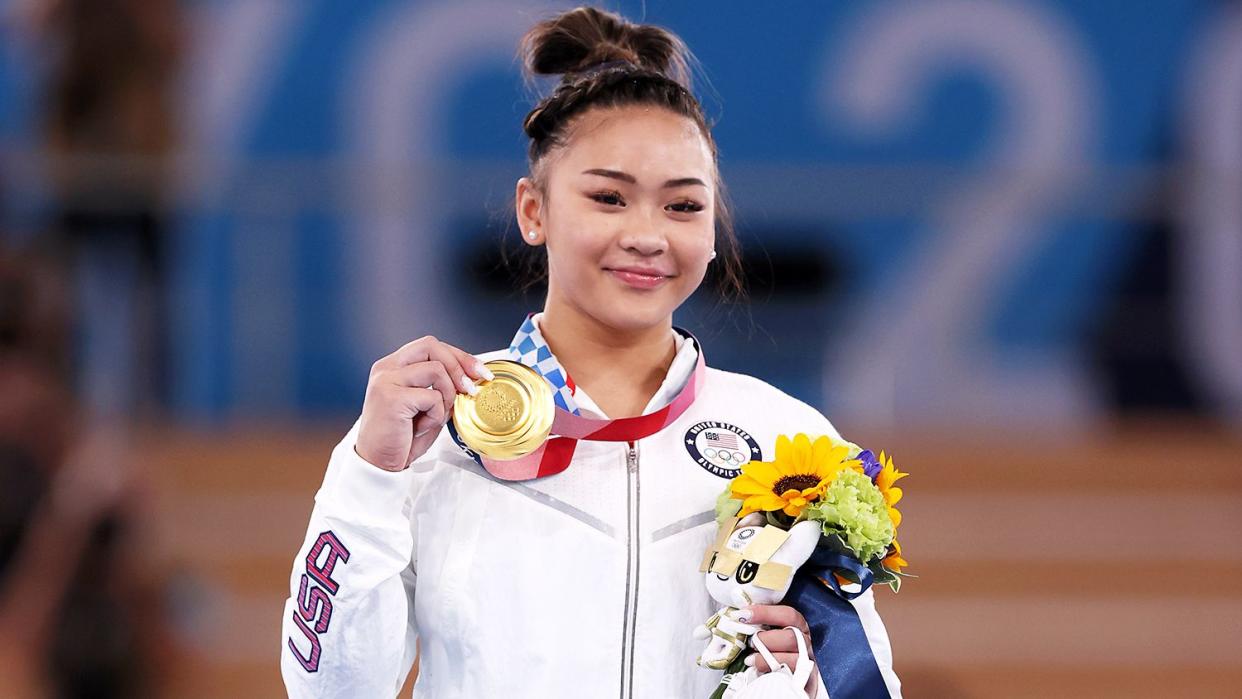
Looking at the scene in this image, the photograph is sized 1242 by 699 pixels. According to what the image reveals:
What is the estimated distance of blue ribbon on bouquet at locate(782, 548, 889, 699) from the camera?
5.82 ft

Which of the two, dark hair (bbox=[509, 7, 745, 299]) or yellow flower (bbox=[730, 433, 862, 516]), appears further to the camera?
dark hair (bbox=[509, 7, 745, 299])

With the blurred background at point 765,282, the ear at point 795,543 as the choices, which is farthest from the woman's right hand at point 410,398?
the blurred background at point 765,282

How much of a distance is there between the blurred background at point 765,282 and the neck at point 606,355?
1999mm

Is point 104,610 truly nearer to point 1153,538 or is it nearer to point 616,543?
point 616,543

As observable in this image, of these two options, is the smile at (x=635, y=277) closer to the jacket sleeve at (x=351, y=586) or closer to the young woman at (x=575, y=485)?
the young woman at (x=575, y=485)

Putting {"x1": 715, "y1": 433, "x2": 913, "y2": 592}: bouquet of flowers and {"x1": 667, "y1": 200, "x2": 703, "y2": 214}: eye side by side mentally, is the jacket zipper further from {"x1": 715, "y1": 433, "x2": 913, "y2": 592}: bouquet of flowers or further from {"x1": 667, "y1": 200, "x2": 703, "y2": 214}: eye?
{"x1": 667, "y1": 200, "x2": 703, "y2": 214}: eye

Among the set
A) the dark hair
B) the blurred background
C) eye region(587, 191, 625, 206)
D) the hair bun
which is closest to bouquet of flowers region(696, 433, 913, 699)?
eye region(587, 191, 625, 206)

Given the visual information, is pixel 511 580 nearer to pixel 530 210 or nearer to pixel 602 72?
pixel 530 210

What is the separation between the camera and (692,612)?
187 cm

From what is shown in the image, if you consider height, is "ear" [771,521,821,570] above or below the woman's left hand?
above

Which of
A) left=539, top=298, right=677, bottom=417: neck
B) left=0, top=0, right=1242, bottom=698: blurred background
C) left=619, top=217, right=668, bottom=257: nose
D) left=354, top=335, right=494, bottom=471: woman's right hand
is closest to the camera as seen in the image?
left=354, top=335, right=494, bottom=471: woman's right hand

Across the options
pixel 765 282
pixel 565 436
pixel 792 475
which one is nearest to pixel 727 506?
pixel 792 475

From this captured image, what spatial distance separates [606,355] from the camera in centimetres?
201

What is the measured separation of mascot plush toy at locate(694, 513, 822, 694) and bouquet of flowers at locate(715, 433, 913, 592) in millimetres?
22
